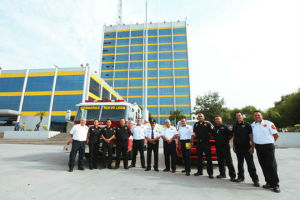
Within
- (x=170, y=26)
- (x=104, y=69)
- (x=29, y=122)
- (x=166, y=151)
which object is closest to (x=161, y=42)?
(x=170, y=26)

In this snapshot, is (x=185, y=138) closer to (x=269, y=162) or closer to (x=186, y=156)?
(x=186, y=156)

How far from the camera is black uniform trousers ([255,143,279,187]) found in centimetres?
361

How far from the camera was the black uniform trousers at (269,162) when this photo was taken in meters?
3.61

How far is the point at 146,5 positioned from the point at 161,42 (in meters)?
38.7

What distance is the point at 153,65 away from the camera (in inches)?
1988

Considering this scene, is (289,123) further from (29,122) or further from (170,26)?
(29,122)

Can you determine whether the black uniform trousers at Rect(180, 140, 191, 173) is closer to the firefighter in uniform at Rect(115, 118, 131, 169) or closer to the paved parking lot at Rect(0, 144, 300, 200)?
the paved parking lot at Rect(0, 144, 300, 200)

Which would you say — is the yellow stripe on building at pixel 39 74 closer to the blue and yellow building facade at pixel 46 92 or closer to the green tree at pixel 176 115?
the blue and yellow building facade at pixel 46 92

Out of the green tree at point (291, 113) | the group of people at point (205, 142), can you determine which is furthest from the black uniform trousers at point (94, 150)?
the green tree at point (291, 113)

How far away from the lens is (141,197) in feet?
9.96

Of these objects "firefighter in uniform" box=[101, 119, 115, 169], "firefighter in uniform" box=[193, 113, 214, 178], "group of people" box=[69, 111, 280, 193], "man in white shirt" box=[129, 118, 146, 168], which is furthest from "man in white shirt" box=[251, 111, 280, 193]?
→ "firefighter in uniform" box=[101, 119, 115, 169]

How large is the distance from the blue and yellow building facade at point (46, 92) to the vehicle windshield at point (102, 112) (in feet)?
80.4

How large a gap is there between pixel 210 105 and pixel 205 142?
22.0 m

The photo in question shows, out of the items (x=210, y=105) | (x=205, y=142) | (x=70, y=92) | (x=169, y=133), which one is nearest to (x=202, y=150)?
(x=205, y=142)
